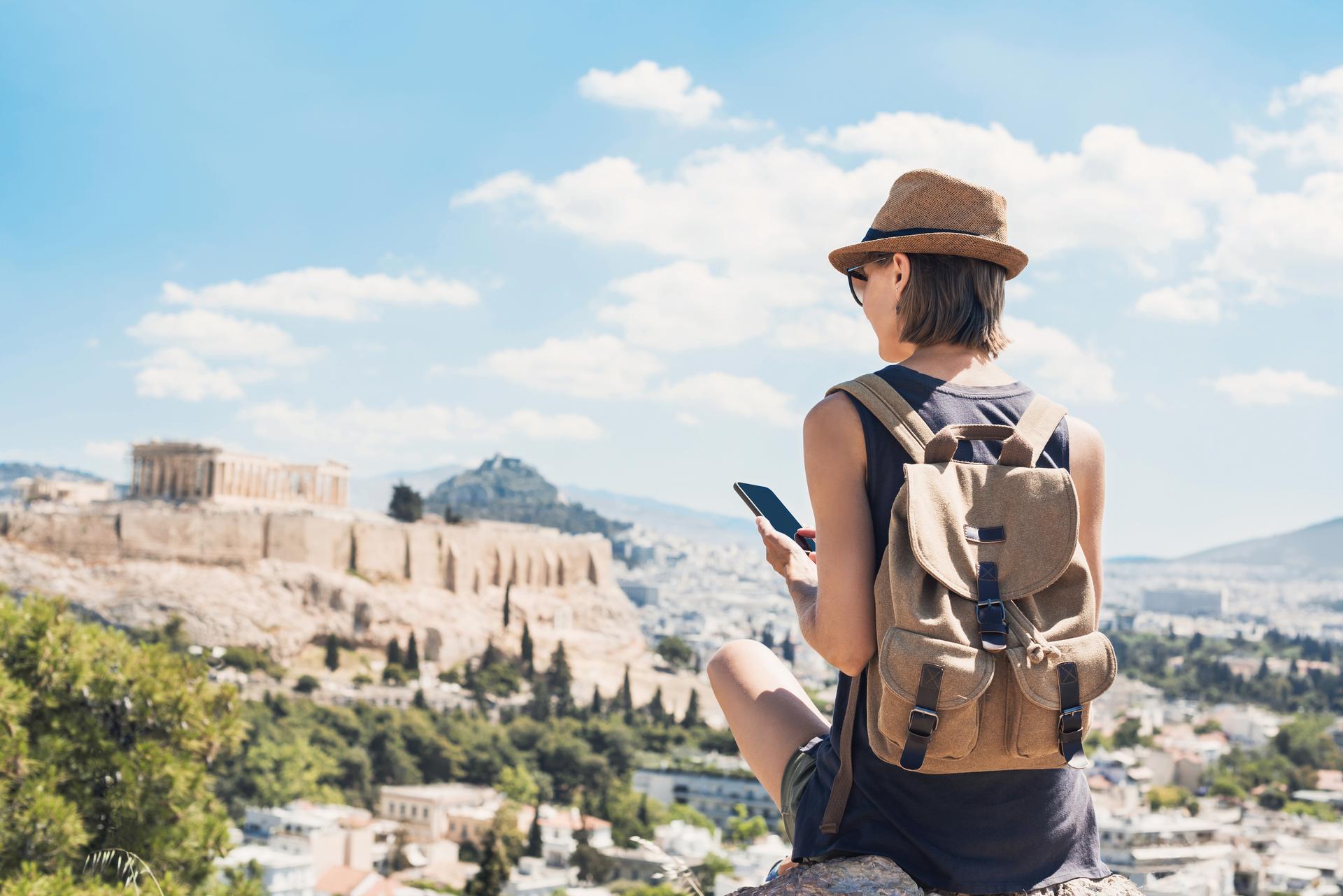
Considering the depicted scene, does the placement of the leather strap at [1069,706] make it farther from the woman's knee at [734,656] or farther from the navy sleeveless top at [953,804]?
the woman's knee at [734,656]

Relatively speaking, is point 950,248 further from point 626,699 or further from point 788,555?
point 626,699

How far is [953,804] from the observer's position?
1.42m

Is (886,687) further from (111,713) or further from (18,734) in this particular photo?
(111,713)

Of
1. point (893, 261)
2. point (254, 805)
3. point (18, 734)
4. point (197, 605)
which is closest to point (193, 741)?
point (18, 734)

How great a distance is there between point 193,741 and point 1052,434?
5.57m

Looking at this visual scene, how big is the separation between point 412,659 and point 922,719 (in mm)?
38434

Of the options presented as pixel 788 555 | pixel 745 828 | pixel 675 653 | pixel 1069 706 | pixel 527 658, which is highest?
pixel 788 555

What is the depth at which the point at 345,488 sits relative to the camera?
46.1 metres

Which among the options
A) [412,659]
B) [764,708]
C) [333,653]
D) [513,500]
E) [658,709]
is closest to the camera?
[764,708]

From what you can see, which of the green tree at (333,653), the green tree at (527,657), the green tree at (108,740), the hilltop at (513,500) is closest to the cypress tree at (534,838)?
the green tree at (333,653)

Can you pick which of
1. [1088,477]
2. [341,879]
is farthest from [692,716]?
[1088,477]

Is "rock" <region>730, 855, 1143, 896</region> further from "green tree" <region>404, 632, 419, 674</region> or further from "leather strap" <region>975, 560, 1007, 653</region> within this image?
"green tree" <region>404, 632, 419, 674</region>

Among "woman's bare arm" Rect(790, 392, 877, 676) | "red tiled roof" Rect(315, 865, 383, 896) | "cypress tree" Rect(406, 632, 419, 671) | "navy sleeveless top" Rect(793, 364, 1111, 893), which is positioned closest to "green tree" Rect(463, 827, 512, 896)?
"red tiled roof" Rect(315, 865, 383, 896)

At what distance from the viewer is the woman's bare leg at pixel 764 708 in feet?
5.67
